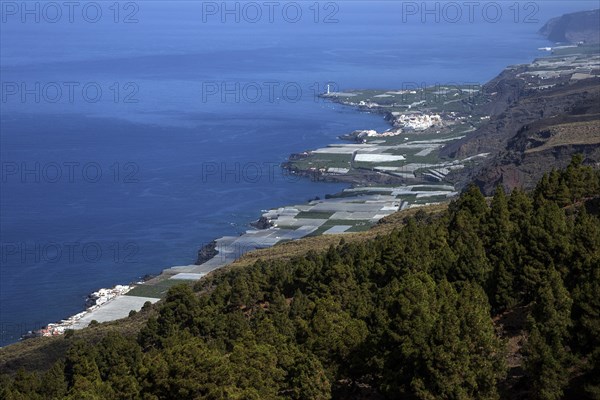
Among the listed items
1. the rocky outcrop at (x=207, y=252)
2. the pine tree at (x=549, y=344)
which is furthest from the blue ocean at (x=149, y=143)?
the pine tree at (x=549, y=344)

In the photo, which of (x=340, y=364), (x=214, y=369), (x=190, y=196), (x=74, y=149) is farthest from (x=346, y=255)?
(x=74, y=149)

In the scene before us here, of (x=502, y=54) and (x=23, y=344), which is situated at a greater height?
(x=502, y=54)

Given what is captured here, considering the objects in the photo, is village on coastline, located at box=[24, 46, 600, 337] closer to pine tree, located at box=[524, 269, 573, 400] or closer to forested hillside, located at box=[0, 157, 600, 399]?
forested hillside, located at box=[0, 157, 600, 399]

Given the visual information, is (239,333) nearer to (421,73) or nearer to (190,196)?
(190,196)

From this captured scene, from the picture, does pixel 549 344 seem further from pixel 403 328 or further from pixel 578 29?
pixel 578 29

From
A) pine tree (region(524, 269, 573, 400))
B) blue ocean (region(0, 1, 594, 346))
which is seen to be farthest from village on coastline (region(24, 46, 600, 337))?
pine tree (region(524, 269, 573, 400))

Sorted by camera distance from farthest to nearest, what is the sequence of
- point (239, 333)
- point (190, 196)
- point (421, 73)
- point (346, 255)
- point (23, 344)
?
point (421, 73) → point (190, 196) → point (23, 344) → point (346, 255) → point (239, 333)

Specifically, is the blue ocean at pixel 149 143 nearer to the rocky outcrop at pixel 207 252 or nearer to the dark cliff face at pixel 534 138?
the rocky outcrop at pixel 207 252
